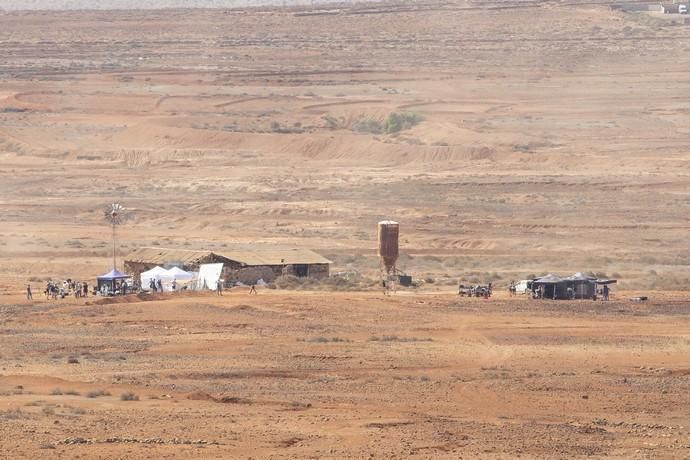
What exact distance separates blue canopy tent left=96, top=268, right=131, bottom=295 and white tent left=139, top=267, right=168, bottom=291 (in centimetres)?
103

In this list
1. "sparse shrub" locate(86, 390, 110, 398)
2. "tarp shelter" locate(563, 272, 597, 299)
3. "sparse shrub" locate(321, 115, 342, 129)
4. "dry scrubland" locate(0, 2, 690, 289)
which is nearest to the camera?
"sparse shrub" locate(86, 390, 110, 398)

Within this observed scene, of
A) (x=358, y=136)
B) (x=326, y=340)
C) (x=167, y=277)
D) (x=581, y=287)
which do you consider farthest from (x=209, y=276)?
(x=358, y=136)

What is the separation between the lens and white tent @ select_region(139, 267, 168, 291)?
1984 inches

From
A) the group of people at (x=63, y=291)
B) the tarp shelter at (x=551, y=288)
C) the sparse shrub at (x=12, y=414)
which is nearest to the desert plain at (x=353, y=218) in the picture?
the sparse shrub at (x=12, y=414)

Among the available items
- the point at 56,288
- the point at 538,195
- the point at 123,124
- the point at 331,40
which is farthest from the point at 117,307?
the point at 331,40

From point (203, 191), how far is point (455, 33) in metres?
75.3

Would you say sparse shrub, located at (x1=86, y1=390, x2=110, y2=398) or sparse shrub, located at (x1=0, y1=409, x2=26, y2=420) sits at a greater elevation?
sparse shrub, located at (x1=86, y1=390, x2=110, y2=398)

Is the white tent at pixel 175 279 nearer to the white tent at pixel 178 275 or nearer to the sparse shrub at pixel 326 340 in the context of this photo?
the white tent at pixel 178 275

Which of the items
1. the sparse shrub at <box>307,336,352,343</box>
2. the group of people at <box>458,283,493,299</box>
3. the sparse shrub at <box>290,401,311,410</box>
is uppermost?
the group of people at <box>458,283,493,299</box>

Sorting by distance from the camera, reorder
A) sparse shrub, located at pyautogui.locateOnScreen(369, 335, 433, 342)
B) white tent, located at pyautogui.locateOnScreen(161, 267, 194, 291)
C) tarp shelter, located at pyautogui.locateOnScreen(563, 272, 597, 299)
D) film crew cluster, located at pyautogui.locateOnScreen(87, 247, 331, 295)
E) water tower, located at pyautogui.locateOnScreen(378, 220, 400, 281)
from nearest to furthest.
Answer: sparse shrub, located at pyautogui.locateOnScreen(369, 335, 433, 342), tarp shelter, located at pyautogui.locateOnScreen(563, 272, 597, 299), film crew cluster, located at pyautogui.locateOnScreen(87, 247, 331, 295), white tent, located at pyautogui.locateOnScreen(161, 267, 194, 291), water tower, located at pyautogui.locateOnScreen(378, 220, 400, 281)

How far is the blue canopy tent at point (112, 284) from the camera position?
48.8m

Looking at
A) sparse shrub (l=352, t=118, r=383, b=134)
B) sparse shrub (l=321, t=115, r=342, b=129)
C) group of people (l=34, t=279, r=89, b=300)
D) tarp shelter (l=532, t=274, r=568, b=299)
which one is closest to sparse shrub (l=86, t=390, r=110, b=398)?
group of people (l=34, t=279, r=89, b=300)

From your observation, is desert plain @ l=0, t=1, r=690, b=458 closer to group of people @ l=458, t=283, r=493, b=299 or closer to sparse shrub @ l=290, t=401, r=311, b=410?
sparse shrub @ l=290, t=401, r=311, b=410

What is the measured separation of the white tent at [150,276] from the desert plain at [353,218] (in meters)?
2.41
